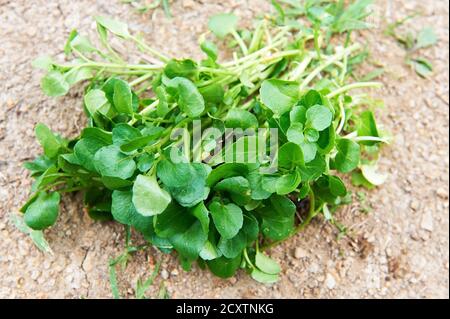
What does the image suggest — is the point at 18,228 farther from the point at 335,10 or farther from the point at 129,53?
the point at 335,10

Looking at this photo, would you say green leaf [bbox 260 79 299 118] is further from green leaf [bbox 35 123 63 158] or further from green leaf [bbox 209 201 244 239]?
green leaf [bbox 35 123 63 158]

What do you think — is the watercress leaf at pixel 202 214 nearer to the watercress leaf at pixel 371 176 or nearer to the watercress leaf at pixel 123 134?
the watercress leaf at pixel 123 134

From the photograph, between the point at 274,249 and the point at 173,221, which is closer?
the point at 173,221

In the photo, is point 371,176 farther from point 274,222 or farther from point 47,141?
point 47,141

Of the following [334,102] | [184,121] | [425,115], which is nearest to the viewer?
[184,121]

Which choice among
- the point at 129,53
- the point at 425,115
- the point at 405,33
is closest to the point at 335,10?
the point at 405,33

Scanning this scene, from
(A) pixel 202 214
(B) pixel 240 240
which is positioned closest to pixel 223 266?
(B) pixel 240 240
